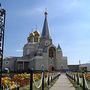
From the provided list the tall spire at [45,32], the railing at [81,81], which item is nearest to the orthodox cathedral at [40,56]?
the tall spire at [45,32]

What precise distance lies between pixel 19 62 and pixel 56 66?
473 inches

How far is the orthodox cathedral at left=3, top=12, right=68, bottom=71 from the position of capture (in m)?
71.6

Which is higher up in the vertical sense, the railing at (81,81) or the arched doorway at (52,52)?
the arched doorway at (52,52)

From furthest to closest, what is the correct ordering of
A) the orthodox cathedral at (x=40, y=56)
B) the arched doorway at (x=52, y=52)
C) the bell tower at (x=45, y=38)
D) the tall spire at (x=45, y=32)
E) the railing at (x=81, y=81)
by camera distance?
1. the tall spire at (x=45, y=32)
2. the bell tower at (x=45, y=38)
3. the arched doorway at (x=52, y=52)
4. the orthodox cathedral at (x=40, y=56)
5. the railing at (x=81, y=81)

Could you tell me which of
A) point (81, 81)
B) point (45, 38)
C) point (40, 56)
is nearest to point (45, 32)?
point (45, 38)

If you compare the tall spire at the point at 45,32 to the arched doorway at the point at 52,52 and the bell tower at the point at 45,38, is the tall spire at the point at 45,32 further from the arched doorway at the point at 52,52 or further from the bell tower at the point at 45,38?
the arched doorway at the point at 52,52

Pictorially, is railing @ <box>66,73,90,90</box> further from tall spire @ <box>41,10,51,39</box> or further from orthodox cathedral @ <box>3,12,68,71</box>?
tall spire @ <box>41,10,51,39</box>

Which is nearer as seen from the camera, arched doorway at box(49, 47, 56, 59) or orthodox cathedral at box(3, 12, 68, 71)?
orthodox cathedral at box(3, 12, 68, 71)

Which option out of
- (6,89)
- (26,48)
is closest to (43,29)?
(26,48)

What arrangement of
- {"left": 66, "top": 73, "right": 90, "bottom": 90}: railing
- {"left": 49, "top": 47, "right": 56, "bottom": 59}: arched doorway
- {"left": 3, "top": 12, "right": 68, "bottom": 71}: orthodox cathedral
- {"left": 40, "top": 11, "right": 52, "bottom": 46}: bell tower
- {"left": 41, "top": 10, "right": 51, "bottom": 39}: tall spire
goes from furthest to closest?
1. {"left": 41, "top": 10, "right": 51, "bottom": 39}: tall spire
2. {"left": 40, "top": 11, "right": 52, "bottom": 46}: bell tower
3. {"left": 49, "top": 47, "right": 56, "bottom": 59}: arched doorway
4. {"left": 3, "top": 12, "right": 68, "bottom": 71}: orthodox cathedral
5. {"left": 66, "top": 73, "right": 90, "bottom": 90}: railing

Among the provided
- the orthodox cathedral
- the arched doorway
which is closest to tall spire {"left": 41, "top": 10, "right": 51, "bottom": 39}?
the orthodox cathedral

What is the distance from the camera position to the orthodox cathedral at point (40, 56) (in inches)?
2817

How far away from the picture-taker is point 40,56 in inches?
2825

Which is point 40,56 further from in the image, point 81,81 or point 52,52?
point 81,81
